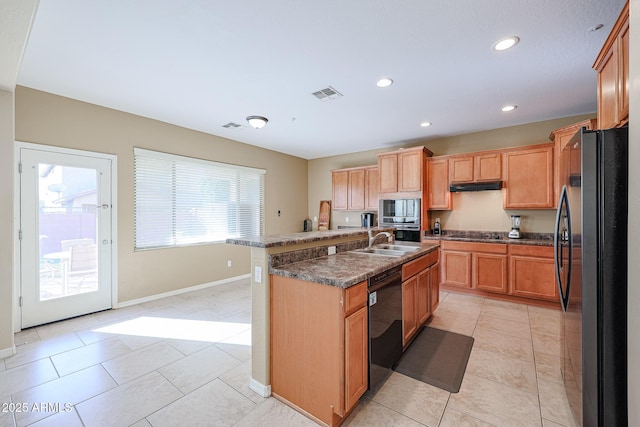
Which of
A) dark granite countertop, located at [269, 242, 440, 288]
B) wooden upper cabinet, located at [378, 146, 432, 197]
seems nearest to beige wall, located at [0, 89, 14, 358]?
dark granite countertop, located at [269, 242, 440, 288]

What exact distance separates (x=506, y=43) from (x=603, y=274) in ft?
6.48

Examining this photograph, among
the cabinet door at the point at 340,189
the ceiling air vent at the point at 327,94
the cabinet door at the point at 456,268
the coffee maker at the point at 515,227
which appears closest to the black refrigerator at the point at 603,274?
the ceiling air vent at the point at 327,94

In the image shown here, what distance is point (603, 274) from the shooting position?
135cm

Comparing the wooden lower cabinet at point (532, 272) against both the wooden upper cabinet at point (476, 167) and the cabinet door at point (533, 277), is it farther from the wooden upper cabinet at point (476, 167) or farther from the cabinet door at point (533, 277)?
the wooden upper cabinet at point (476, 167)

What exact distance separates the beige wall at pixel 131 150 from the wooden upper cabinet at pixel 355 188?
155 centimetres

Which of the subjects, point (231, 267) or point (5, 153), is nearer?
point (5, 153)

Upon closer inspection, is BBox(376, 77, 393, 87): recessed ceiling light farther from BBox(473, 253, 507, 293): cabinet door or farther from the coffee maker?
the coffee maker

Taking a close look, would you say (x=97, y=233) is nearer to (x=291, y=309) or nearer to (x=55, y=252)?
(x=55, y=252)

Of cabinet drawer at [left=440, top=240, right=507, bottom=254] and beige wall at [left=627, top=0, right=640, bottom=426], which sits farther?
cabinet drawer at [left=440, top=240, right=507, bottom=254]

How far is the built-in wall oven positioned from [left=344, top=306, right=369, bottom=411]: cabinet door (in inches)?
130

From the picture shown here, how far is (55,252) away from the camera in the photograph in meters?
3.29

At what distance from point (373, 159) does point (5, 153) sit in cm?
554

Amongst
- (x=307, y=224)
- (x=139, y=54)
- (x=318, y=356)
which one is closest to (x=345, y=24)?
(x=139, y=54)

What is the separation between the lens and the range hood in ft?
14.1
